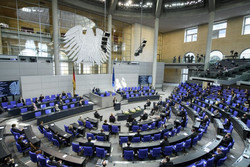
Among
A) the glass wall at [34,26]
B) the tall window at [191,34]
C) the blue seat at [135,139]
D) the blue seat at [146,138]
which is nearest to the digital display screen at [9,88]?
the glass wall at [34,26]

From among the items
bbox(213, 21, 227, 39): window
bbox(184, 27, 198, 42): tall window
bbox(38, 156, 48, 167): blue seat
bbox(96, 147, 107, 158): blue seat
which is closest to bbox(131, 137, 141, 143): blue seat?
bbox(96, 147, 107, 158): blue seat

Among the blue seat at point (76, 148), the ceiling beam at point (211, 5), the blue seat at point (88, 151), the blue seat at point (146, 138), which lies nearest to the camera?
the blue seat at point (88, 151)

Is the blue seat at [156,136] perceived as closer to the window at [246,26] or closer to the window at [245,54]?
the window at [245,54]

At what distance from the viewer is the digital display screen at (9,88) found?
12.3 m

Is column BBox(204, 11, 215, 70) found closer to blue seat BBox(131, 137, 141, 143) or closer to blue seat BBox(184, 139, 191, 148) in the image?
blue seat BBox(184, 139, 191, 148)

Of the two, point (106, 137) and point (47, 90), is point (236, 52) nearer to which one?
point (106, 137)

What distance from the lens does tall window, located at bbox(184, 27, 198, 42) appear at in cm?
2657

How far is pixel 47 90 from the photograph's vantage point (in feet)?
49.7

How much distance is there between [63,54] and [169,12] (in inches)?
715

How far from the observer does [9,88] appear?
12.7 meters

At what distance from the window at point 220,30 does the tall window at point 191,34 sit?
3.59 metres

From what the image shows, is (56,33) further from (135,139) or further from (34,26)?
(135,139)

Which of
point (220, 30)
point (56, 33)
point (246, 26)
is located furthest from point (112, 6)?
point (246, 26)

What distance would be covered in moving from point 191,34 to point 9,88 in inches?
1204
